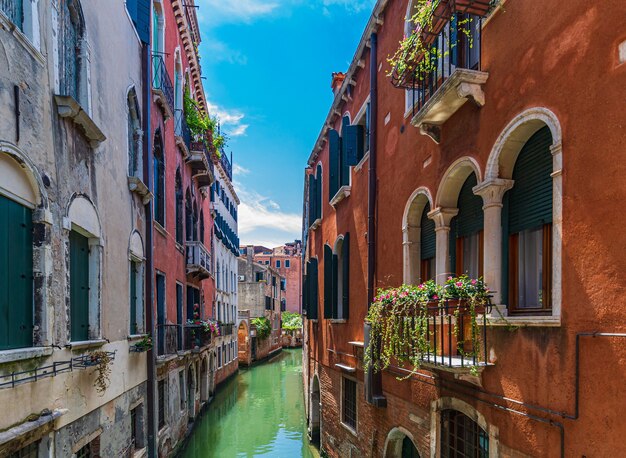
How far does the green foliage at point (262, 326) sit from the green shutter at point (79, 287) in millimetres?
28512

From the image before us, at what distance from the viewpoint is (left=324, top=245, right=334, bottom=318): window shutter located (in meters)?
11.1

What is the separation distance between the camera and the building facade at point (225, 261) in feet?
76.4

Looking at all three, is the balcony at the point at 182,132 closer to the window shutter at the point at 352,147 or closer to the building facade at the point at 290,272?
the window shutter at the point at 352,147

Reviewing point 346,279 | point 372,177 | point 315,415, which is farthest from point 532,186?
point 315,415

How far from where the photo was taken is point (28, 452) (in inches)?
180

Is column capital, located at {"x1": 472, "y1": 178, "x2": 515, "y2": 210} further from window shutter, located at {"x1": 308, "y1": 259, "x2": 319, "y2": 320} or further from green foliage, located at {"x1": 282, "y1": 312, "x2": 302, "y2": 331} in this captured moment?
green foliage, located at {"x1": 282, "y1": 312, "x2": 302, "y2": 331}

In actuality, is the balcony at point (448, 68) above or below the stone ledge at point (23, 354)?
above

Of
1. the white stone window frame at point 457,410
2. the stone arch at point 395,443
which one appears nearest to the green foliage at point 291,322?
the stone arch at point 395,443

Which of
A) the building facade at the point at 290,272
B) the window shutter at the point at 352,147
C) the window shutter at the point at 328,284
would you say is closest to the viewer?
the window shutter at the point at 352,147

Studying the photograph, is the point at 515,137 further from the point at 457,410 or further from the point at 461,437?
the point at 461,437

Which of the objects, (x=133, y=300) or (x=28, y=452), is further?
(x=133, y=300)

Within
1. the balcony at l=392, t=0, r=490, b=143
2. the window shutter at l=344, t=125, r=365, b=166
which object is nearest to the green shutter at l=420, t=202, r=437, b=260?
the balcony at l=392, t=0, r=490, b=143

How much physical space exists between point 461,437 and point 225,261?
73.3 feet

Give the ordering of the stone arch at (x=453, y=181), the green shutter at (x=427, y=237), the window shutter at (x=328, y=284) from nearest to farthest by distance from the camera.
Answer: the stone arch at (x=453, y=181)
the green shutter at (x=427, y=237)
the window shutter at (x=328, y=284)
